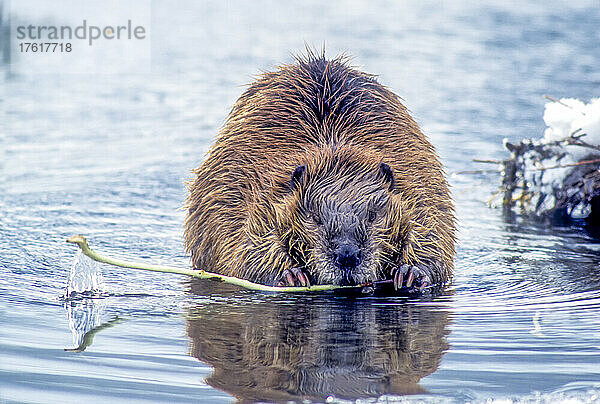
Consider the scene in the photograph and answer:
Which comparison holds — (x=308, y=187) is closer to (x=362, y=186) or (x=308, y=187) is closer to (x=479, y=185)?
(x=362, y=186)

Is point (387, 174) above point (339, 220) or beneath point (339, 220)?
above

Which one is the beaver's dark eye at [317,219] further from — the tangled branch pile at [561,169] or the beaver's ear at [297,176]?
the tangled branch pile at [561,169]

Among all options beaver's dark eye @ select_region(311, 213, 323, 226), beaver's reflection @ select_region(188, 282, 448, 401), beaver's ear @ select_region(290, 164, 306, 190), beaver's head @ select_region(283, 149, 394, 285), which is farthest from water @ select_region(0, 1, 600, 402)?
beaver's ear @ select_region(290, 164, 306, 190)

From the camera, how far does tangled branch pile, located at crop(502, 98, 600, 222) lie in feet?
17.3

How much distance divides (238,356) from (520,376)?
859 millimetres

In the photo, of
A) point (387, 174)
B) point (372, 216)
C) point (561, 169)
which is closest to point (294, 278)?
point (372, 216)

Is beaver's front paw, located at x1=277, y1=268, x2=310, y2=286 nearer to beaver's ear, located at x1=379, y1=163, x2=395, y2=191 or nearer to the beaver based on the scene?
the beaver

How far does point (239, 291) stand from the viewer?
4027 millimetres

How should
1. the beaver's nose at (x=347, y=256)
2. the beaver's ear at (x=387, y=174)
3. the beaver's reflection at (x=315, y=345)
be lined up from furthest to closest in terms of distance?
the beaver's ear at (x=387, y=174)
the beaver's nose at (x=347, y=256)
the beaver's reflection at (x=315, y=345)

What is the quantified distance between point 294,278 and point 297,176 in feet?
1.29

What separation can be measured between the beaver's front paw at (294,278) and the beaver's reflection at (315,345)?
0.06 meters

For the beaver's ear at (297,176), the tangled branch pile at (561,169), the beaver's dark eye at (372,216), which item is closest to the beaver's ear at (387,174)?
the beaver's dark eye at (372,216)

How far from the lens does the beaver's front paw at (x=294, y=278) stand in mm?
3859

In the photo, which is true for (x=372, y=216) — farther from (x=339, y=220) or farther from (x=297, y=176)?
(x=297, y=176)
